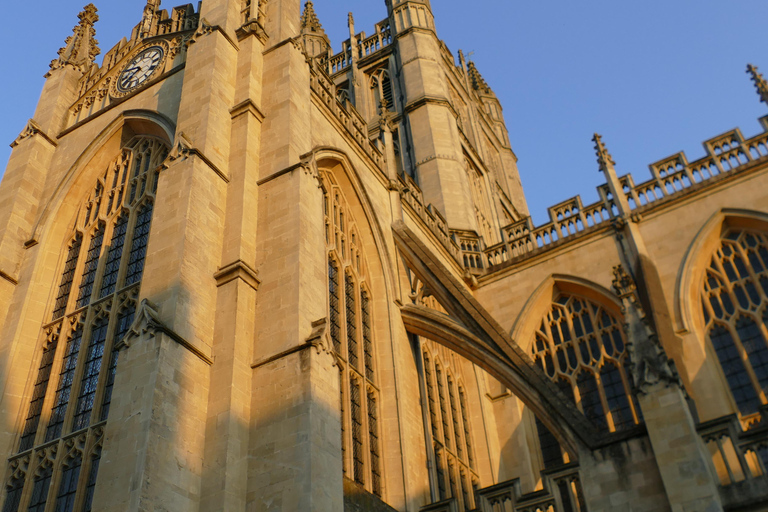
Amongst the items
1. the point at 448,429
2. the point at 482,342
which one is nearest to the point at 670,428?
the point at 482,342

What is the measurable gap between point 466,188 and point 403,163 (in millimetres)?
2517

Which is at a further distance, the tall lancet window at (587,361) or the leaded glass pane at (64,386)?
the tall lancet window at (587,361)

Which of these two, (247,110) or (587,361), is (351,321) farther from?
(587,361)

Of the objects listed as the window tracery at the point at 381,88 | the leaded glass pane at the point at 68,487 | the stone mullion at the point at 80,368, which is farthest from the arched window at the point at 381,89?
the leaded glass pane at the point at 68,487

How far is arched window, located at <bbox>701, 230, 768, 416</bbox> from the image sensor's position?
15.2 metres

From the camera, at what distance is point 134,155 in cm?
1606

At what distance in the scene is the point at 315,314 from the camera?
439 inches

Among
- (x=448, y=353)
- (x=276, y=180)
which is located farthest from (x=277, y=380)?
(x=448, y=353)

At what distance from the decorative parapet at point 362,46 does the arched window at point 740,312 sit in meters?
17.1

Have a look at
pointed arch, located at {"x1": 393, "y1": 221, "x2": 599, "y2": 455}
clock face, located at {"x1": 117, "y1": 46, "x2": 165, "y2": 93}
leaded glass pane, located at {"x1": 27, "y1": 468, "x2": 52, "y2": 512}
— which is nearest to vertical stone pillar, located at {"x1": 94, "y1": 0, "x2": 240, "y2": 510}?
leaded glass pane, located at {"x1": 27, "y1": 468, "x2": 52, "y2": 512}

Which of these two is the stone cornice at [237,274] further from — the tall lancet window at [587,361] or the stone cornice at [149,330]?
the tall lancet window at [587,361]

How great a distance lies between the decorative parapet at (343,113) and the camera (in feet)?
53.7

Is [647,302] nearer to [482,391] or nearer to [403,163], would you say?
[482,391]

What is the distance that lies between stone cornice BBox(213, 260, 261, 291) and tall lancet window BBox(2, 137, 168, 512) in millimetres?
1916
